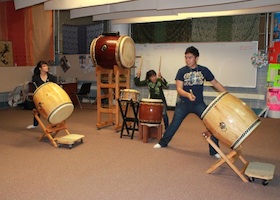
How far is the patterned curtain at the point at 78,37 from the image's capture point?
9109 millimetres

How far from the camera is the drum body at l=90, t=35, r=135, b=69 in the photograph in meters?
5.11

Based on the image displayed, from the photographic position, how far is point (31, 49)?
840 cm

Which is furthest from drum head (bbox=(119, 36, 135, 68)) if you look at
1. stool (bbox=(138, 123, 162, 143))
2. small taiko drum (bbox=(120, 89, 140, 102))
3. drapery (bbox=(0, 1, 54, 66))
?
drapery (bbox=(0, 1, 54, 66))

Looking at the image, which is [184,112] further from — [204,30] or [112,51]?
[204,30]

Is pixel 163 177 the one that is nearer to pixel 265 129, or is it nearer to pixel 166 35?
pixel 265 129

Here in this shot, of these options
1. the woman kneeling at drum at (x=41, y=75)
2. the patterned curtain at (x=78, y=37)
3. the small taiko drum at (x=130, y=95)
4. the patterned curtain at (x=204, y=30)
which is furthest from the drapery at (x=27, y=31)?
the small taiko drum at (x=130, y=95)

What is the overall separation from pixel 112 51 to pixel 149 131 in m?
1.40

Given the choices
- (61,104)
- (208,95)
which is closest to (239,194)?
(61,104)

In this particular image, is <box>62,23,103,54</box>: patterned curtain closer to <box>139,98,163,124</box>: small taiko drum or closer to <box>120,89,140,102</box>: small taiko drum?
<box>120,89,140,102</box>: small taiko drum

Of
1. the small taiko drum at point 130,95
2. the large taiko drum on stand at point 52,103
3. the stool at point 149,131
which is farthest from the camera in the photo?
the small taiko drum at point 130,95

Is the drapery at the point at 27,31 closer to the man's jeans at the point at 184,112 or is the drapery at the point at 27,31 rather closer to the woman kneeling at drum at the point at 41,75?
the woman kneeling at drum at the point at 41,75

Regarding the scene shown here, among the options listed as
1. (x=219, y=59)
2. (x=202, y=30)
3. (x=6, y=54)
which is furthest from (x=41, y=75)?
(x=219, y=59)

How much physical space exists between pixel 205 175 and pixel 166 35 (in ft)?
16.5

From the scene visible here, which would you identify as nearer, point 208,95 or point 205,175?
point 205,175
